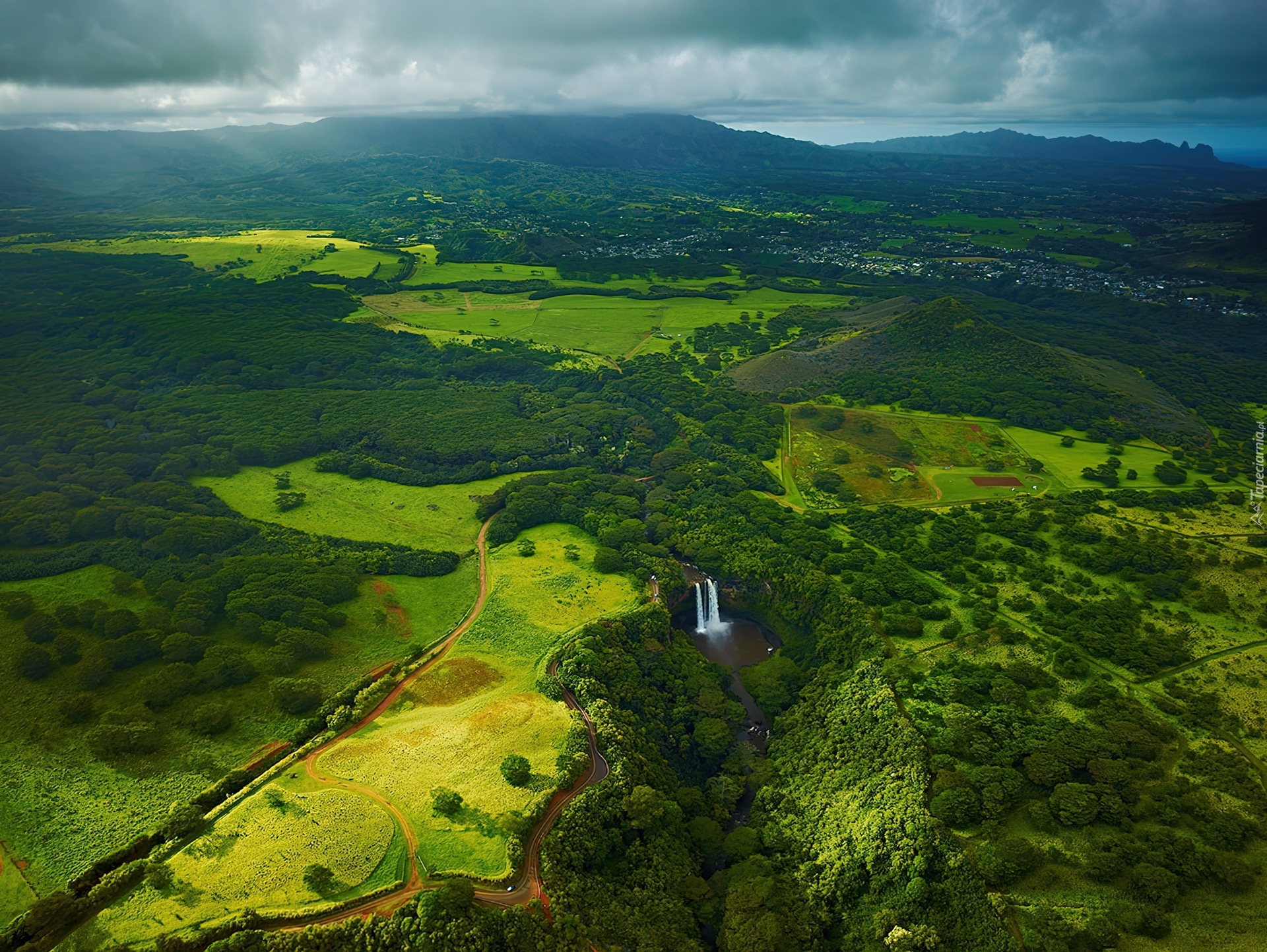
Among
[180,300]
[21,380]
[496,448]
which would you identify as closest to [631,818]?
[496,448]

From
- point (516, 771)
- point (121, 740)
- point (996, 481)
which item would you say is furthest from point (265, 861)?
point (996, 481)

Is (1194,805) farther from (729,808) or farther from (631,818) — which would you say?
(631,818)

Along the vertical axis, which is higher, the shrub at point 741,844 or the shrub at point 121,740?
the shrub at point 121,740

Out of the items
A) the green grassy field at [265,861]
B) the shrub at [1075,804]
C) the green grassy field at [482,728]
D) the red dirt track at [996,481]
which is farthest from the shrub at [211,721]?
the red dirt track at [996,481]

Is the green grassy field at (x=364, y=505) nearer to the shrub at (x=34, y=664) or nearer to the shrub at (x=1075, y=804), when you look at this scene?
the shrub at (x=34, y=664)

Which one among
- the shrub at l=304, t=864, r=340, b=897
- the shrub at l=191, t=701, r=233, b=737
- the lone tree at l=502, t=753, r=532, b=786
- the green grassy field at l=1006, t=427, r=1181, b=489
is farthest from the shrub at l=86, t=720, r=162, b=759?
the green grassy field at l=1006, t=427, r=1181, b=489

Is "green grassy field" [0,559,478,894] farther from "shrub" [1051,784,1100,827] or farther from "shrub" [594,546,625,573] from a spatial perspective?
"shrub" [1051,784,1100,827]

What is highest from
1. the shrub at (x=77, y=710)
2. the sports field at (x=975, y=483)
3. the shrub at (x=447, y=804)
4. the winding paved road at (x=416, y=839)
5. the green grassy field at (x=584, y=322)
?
the green grassy field at (x=584, y=322)
